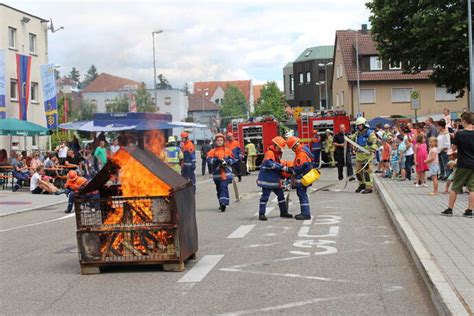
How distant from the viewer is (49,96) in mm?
35062

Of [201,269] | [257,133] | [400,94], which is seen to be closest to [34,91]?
[257,133]

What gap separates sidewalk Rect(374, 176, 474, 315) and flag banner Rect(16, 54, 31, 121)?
93.1ft

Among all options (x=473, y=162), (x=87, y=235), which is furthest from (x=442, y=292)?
(x=473, y=162)

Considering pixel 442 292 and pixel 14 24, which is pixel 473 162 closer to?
pixel 442 292

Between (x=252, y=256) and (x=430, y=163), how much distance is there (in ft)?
32.7

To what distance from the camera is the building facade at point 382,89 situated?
6669 cm

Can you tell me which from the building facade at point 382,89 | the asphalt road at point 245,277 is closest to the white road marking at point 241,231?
the asphalt road at point 245,277

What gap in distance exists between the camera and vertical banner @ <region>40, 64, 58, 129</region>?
3469 centimetres

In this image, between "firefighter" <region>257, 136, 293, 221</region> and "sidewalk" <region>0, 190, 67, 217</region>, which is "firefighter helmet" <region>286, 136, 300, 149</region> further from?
"sidewalk" <region>0, 190, 67, 217</region>

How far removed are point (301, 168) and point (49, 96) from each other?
2375cm

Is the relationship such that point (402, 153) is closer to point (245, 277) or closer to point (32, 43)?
point (245, 277)

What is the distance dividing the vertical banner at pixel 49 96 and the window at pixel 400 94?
40.2 m

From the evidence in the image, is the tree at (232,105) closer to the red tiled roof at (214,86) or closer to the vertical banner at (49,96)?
the red tiled roof at (214,86)

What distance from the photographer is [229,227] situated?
1321 cm
